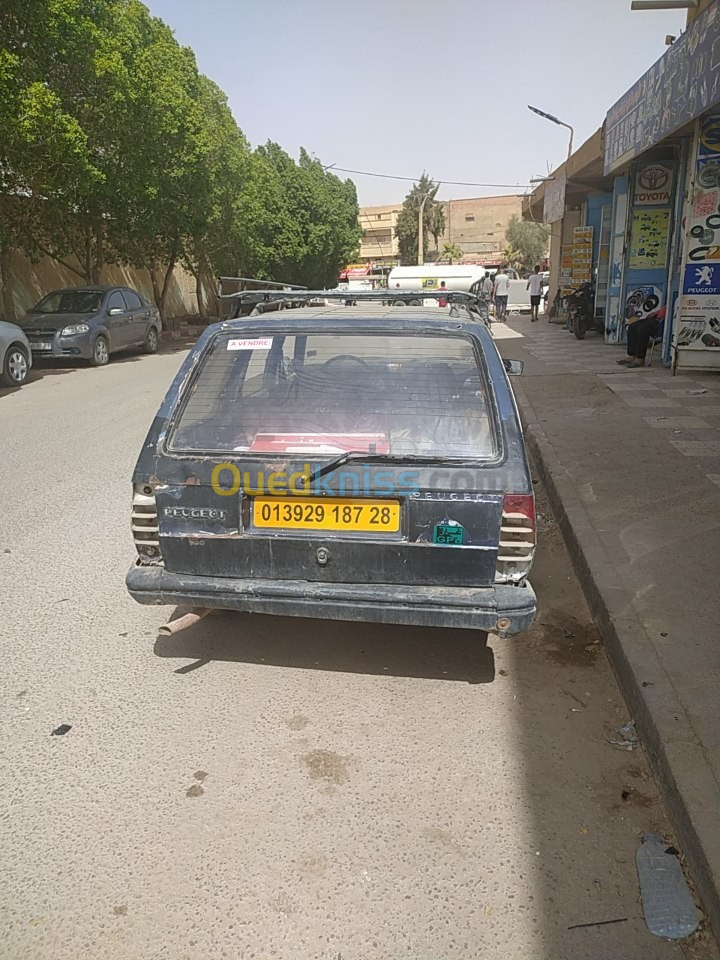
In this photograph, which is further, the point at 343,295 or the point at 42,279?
the point at 42,279

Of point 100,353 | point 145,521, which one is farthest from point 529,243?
point 145,521

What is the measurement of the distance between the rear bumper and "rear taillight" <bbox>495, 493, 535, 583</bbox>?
0.23ft

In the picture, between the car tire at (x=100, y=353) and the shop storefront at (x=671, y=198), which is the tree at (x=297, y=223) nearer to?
the car tire at (x=100, y=353)

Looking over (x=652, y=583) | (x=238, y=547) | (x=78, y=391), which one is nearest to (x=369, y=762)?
(x=238, y=547)

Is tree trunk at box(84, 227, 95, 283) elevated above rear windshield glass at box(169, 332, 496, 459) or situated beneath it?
elevated above

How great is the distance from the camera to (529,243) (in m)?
79.0

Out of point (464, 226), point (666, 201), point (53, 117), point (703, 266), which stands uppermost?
point (464, 226)

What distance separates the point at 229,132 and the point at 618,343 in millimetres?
16407

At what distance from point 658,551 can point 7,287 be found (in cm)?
1863

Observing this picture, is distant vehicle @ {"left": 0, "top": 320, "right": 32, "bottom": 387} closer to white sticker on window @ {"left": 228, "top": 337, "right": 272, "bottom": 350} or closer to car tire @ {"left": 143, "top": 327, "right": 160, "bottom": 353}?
car tire @ {"left": 143, "top": 327, "right": 160, "bottom": 353}

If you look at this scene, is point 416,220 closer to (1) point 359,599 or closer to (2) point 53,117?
(2) point 53,117

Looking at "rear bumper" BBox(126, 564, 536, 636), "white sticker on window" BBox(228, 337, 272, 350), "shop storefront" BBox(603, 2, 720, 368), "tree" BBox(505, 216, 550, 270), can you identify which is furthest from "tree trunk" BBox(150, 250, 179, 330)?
"tree" BBox(505, 216, 550, 270)

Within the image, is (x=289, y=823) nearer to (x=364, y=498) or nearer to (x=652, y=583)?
(x=364, y=498)

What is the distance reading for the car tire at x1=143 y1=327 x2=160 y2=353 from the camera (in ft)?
59.0
